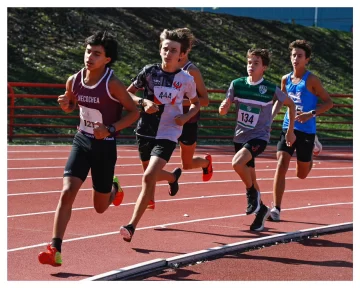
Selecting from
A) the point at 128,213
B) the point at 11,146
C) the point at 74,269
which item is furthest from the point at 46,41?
the point at 74,269

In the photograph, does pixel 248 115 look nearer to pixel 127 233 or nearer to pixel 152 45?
pixel 127 233

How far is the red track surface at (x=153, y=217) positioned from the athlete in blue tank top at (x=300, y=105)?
1.71ft

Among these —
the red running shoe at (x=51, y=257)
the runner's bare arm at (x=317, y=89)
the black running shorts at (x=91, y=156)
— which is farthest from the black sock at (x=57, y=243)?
the runner's bare arm at (x=317, y=89)

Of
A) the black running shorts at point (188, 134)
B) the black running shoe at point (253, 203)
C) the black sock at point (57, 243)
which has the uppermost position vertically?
the black running shorts at point (188, 134)

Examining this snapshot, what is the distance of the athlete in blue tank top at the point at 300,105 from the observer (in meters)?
9.55

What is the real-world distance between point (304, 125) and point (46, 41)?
58.9ft

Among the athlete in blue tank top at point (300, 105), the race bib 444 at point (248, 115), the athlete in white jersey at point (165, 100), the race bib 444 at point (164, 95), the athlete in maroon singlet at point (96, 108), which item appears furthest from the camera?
the athlete in blue tank top at point (300, 105)

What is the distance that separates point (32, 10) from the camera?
28.0 metres

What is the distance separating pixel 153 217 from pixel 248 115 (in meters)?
1.62

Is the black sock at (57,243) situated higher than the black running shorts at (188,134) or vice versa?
the black running shorts at (188,134)

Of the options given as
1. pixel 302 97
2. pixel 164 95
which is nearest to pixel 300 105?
pixel 302 97

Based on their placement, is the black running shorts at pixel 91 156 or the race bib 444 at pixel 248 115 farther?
the race bib 444 at pixel 248 115

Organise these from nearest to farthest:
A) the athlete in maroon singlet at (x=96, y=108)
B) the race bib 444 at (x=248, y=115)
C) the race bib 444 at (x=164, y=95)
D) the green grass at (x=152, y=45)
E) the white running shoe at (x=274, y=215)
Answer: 1. the athlete in maroon singlet at (x=96, y=108)
2. the race bib 444 at (x=164, y=95)
3. the race bib 444 at (x=248, y=115)
4. the white running shoe at (x=274, y=215)
5. the green grass at (x=152, y=45)

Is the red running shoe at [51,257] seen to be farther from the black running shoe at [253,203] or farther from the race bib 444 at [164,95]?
the black running shoe at [253,203]
